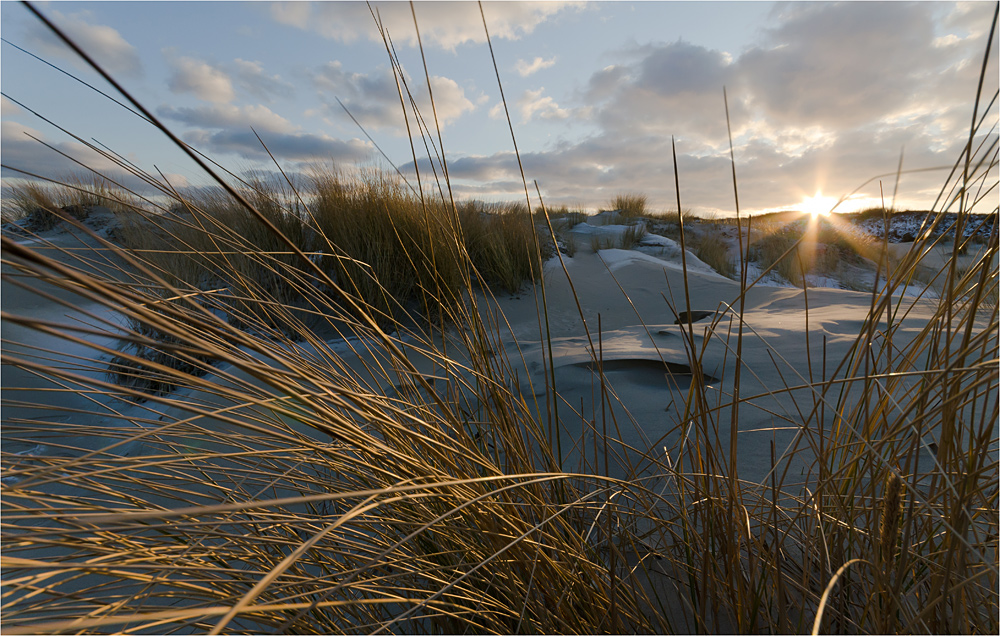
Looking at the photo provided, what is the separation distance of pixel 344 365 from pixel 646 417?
1.20 meters

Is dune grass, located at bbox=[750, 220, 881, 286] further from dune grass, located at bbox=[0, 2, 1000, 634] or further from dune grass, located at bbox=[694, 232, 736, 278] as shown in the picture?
dune grass, located at bbox=[0, 2, 1000, 634]

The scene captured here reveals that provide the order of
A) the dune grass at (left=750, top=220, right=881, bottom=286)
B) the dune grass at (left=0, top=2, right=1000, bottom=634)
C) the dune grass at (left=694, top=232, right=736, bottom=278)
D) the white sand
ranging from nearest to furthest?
the dune grass at (left=0, top=2, right=1000, bottom=634), the white sand, the dune grass at (left=694, top=232, right=736, bottom=278), the dune grass at (left=750, top=220, right=881, bottom=286)

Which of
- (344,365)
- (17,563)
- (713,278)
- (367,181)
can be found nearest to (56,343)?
(367,181)

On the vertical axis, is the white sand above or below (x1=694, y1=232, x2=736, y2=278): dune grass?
below

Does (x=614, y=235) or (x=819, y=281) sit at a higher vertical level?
(x=614, y=235)

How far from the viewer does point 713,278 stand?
5422 millimetres

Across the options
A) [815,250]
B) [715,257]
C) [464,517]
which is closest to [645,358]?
[464,517]

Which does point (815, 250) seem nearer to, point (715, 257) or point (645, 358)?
point (715, 257)

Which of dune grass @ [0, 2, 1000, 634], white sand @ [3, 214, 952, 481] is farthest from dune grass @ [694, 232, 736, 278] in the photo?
dune grass @ [0, 2, 1000, 634]

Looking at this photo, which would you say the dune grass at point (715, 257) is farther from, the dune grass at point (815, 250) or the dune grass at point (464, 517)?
the dune grass at point (464, 517)

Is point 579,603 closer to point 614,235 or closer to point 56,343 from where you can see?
point 56,343

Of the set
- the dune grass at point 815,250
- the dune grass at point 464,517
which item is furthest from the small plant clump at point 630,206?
the dune grass at point 464,517

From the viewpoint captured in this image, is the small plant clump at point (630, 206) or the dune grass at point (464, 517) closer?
the dune grass at point (464, 517)

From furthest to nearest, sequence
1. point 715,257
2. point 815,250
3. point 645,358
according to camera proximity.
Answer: point 815,250 → point 715,257 → point 645,358
